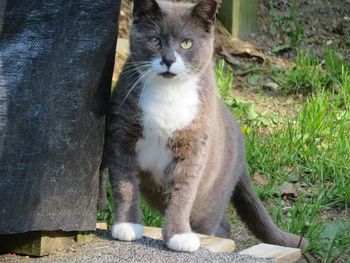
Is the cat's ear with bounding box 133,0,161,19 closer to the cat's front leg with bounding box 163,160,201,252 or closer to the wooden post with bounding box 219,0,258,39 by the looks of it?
the cat's front leg with bounding box 163,160,201,252

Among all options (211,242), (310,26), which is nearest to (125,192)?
(211,242)

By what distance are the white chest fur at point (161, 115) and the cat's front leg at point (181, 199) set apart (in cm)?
7

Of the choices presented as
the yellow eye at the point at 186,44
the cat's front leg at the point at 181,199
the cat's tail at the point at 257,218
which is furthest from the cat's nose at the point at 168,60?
the cat's tail at the point at 257,218

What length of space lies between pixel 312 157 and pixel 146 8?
1.85 m

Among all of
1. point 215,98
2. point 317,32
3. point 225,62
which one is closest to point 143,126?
point 215,98

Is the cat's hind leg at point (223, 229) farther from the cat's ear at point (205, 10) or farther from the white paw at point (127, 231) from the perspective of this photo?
the cat's ear at point (205, 10)

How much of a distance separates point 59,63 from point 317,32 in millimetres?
3840

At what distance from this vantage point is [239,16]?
5.91 meters

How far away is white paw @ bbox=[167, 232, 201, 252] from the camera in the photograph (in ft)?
9.39

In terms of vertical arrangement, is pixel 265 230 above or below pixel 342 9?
below

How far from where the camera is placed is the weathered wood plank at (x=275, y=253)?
2.98m

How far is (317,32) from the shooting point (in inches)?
243

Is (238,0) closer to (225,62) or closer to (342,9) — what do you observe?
(225,62)

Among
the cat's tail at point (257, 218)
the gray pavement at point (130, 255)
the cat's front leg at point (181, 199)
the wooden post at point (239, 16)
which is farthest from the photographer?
the wooden post at point (239, 16)
